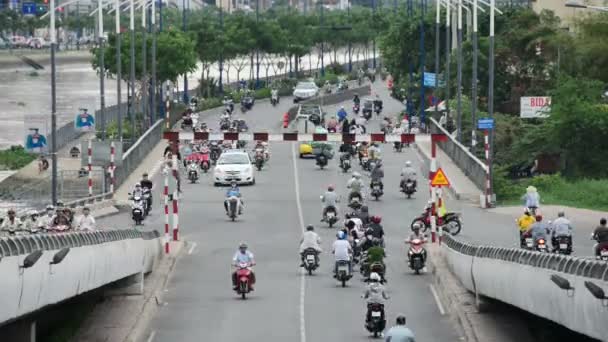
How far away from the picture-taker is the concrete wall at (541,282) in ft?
76.1

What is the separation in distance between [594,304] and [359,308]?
495 inches

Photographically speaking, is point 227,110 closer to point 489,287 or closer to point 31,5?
point 31,5

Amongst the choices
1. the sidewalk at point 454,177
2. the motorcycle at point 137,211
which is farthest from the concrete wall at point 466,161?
the motorcycle at point 137,211

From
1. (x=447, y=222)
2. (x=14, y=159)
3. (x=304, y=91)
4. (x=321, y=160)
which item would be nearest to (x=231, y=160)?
(x=321, y=160)

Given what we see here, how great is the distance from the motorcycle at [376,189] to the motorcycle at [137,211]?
9456 mm

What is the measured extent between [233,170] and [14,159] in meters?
23.1

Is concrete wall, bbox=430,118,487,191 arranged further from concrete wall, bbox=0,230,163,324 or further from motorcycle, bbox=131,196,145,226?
concrete wall, bbox=0,230,163,324

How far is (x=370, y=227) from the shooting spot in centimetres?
4059

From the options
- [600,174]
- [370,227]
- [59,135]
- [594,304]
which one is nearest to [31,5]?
[59,135]

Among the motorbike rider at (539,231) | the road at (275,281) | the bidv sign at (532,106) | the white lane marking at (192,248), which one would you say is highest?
the bidv sign at (532,106)

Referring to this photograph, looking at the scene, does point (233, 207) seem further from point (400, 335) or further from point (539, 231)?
point (400, 335)

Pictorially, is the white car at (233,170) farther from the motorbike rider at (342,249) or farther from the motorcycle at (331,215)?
the motorbike rider at (342,249)

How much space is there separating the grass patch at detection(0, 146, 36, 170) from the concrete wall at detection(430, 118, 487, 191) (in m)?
20.1

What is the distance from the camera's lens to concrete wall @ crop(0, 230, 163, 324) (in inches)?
931
